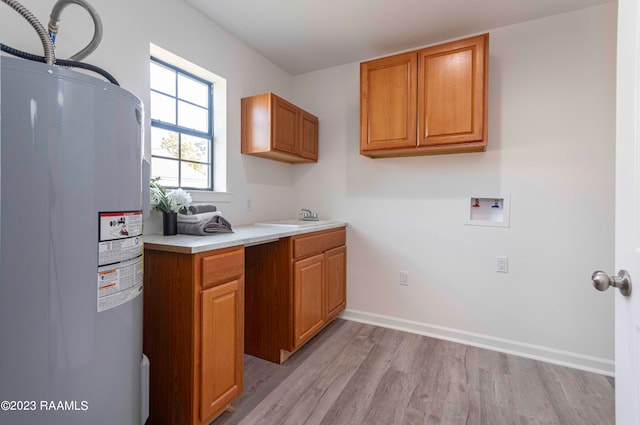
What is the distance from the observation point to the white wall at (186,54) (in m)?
1.39

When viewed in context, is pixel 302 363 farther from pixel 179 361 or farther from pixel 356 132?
pixel 356 132

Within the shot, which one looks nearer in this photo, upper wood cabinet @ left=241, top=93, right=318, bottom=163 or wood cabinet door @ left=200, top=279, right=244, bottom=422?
wood cabinet door @ left=200, top=279, right=244, bottom=422

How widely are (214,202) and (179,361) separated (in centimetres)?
115

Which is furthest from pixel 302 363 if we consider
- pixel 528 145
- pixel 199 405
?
pixel 528 145

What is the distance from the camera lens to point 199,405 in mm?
1359

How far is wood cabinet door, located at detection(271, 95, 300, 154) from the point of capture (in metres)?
2.37

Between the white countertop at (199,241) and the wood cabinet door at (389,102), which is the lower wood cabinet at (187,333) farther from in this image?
the wood cabinet door at (389,102)

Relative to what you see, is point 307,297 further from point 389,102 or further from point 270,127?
point 389,102

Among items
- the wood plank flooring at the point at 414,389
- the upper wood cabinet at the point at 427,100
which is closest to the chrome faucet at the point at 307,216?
the upper wood cabinet at the point at 427,100

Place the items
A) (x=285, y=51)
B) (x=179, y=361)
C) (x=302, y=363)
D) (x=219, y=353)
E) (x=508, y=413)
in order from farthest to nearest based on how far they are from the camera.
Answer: (x=285, y=51), (x=302, y=363), (x=508, y=413), (x=219, y=353), (x=179, y=361)

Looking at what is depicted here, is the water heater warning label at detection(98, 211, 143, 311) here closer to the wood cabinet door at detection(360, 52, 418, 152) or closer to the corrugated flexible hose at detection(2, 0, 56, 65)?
the corrugated flexible hose at detection(2, 0, 56, 65)

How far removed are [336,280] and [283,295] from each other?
28.5 inches

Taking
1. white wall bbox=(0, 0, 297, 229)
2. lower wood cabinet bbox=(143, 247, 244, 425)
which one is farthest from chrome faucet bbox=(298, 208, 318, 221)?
lower wood cabinet bbox=(143, 247, 244, 425)

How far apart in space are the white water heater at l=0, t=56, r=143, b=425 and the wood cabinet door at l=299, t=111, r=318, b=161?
5.87ft
